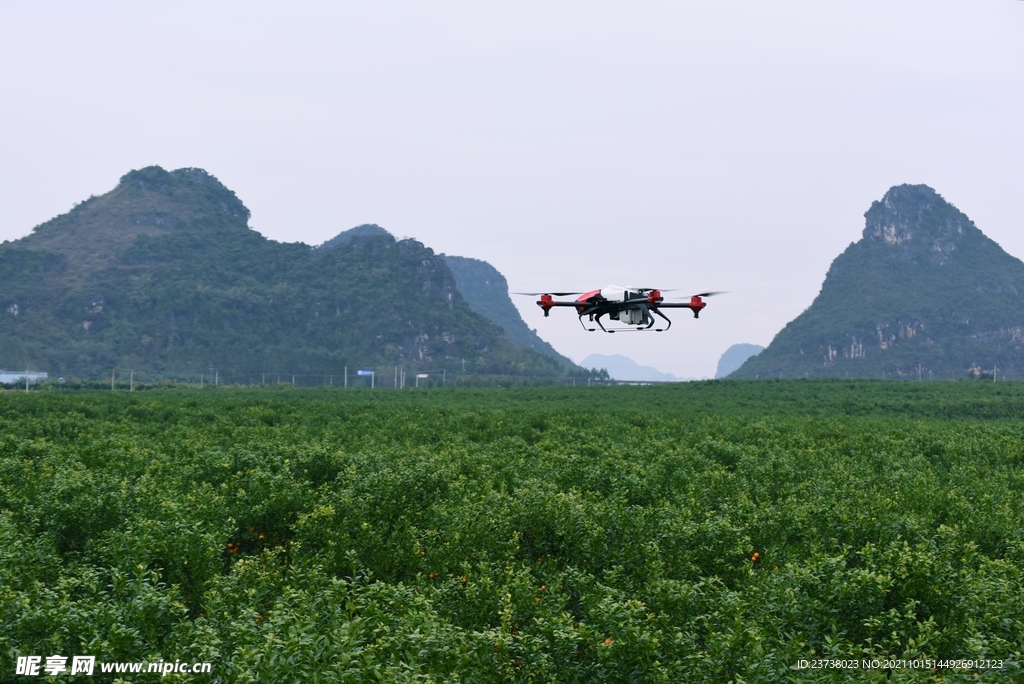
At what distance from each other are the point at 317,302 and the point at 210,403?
133 m

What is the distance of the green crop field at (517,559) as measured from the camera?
10.7 m

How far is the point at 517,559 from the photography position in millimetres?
17094

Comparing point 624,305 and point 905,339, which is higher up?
point 905,339

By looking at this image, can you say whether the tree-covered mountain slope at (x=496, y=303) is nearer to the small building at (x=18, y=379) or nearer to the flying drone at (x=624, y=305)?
the small building at (x=18, y=379)

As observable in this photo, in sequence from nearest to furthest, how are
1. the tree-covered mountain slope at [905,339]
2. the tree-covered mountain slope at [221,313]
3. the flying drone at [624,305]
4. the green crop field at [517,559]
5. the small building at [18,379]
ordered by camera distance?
the flying drone at [624,305] < the green crop field at [517,559] < the small building at [18,379] < the tree-covered mountain slope at [221,313] < the tree-covered mountain slope at [905,339]

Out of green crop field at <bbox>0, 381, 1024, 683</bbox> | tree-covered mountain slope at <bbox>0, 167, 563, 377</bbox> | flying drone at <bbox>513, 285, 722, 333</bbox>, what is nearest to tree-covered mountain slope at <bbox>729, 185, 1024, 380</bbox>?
tree-covered mountain slope at <bbox>0, 167, 563, 377</bbox>

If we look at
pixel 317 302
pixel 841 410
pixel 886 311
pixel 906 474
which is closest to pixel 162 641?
pixel 906 474

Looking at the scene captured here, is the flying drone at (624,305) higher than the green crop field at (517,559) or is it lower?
higher

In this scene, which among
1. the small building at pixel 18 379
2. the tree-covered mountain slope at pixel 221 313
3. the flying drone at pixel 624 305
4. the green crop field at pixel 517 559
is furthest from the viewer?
the tree-covered mountain slope at pixel 221 313

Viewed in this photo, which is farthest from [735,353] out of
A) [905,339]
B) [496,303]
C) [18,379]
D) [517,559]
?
[905,339]

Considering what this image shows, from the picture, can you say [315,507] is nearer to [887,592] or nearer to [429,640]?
[429,640]

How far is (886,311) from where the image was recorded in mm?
191125

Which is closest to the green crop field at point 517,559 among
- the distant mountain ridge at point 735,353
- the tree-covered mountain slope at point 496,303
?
the distant mountain ridge at point 735,353

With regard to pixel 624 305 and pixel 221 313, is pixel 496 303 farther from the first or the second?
pixel 221 313
